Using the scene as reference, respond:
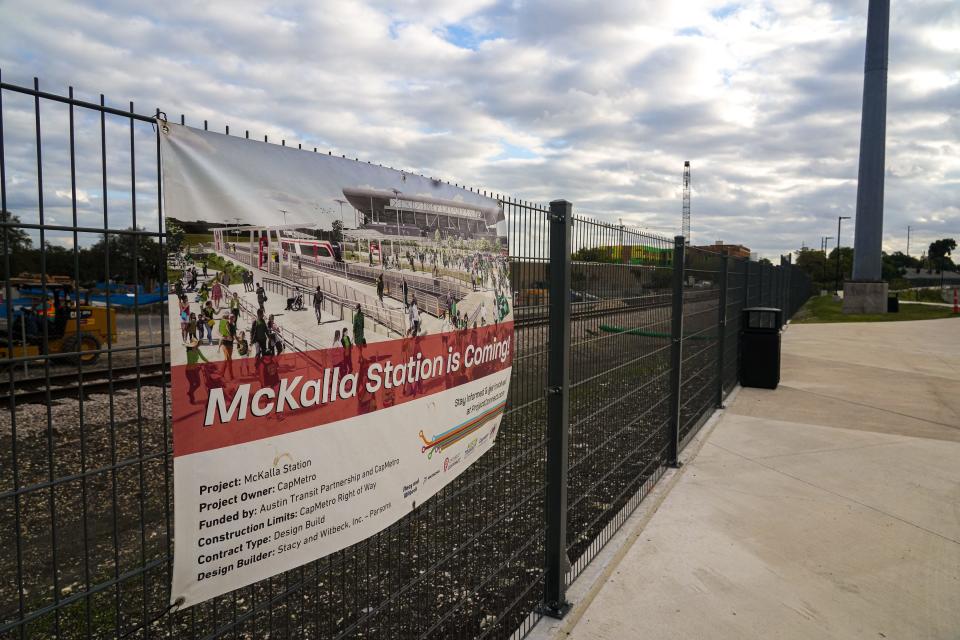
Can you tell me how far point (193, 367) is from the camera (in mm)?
1679

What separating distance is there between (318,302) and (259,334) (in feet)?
0.85

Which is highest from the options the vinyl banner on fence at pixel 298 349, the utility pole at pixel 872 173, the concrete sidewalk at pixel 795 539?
the utility pole at pixel 872 173

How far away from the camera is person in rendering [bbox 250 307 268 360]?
5.94ft

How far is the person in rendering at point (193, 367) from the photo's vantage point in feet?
5.47

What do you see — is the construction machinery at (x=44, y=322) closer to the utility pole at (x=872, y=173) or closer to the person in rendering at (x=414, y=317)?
the person in rendering at (x=414, y=317)

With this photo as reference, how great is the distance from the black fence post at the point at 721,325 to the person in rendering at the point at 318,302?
7.58 meters

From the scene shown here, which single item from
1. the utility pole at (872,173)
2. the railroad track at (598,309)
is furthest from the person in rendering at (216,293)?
the utility pole at (872,173)

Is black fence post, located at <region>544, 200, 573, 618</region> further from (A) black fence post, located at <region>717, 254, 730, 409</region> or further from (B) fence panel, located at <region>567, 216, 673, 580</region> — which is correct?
(A) black fence post, located at <region>717, 254, 730, 409</region>

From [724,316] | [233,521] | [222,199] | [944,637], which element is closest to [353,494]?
[233,521]

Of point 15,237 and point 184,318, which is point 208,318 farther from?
point 15,237

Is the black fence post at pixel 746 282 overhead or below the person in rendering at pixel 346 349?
overhead

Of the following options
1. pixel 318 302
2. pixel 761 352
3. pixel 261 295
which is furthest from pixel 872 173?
pixel 261 295

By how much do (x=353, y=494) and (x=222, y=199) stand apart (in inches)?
44.8

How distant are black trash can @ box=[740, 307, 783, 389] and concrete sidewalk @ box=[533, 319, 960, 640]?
1.61 m
